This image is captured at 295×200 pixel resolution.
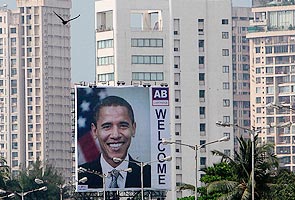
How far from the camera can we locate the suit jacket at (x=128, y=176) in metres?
109

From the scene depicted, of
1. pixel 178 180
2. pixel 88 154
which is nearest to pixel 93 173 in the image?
pixel 88 154

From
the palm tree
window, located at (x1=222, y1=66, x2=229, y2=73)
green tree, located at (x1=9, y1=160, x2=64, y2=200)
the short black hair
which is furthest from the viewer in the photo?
window, located at (x1=222, y1=66, x2=229, y2=73)

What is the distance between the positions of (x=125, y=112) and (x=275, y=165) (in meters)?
38.4

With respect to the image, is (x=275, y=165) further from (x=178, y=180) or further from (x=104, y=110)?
(x=178, y=180)

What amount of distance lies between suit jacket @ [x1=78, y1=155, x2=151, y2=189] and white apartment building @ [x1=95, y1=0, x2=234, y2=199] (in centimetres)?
2259

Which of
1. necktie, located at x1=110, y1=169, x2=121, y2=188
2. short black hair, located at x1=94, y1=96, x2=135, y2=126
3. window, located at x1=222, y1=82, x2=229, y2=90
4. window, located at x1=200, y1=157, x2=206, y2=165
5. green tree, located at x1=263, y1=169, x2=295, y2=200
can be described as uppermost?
window, located at x1=222, y1=82, x2=229, y2=90

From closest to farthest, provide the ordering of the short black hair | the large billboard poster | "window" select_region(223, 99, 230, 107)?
the large billboard poster, the short black hair, "window" select_region(223, 99, 230, 107)

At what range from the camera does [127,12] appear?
441 feet

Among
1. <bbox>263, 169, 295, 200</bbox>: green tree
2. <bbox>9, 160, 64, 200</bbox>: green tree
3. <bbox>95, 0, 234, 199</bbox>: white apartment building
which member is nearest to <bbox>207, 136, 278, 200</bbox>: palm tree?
<bbox>263, 169, 295, 200</bbox>: green tree

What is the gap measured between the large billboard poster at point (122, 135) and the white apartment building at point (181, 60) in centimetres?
Result: 2132

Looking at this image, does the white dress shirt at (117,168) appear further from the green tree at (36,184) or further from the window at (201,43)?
the window at (201,43)

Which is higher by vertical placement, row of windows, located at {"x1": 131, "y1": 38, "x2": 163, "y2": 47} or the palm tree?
row of windows, located at {"x1": 131, "y1": 38, "x2": 163, "y2": 47}

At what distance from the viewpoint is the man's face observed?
10994 cm

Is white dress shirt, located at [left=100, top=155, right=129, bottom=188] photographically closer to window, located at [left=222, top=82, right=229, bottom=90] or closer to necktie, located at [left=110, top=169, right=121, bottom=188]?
necktie, located at [left=110, top=169, right=121, bottom=188]
